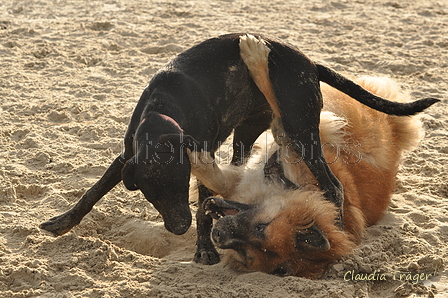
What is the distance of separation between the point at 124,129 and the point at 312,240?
2798mm

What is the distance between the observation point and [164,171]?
354 cm

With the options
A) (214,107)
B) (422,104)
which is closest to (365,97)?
(422,104)

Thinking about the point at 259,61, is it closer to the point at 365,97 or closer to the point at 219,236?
the point at 365,97

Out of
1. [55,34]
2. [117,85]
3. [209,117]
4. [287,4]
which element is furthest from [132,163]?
[287,4]

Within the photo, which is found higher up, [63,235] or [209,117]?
[209,117]

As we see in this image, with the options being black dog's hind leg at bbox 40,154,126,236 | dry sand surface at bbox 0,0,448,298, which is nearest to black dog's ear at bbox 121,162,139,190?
black dog's hind leg at bbox 40,154,126,236

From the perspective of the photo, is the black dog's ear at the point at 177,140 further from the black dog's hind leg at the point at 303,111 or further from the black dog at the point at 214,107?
the black dog's hind leg at the point at 303,111

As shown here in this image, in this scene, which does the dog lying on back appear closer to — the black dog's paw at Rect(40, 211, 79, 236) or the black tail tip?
the black tail tip

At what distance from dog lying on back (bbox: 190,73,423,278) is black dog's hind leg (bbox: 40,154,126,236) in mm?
660

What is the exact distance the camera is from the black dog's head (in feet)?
11.6

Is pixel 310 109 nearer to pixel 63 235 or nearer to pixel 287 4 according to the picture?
pixel 63 235

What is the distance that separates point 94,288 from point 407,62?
5763 millimetres

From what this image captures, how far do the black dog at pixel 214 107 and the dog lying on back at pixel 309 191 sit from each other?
0.20m

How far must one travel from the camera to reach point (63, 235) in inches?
169
